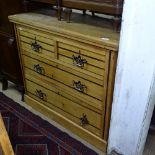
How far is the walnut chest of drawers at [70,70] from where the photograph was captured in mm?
1283

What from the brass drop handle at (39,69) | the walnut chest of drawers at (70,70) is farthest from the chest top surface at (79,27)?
the brass drop handle at (39,69)

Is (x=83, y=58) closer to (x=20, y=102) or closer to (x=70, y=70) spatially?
(x=70, y=70)

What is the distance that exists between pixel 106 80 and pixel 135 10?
0.43 meters

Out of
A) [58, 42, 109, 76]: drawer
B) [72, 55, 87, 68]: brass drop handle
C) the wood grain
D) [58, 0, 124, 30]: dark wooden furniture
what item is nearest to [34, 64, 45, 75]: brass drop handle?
[58, 42, 109, 76]: drawer

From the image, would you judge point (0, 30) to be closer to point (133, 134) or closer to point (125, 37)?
point (125, 37)

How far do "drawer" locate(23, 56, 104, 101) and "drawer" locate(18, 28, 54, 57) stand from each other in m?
0.09

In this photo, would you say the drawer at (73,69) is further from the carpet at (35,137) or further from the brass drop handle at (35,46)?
the carpet at (35,137)

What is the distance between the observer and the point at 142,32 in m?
1.07

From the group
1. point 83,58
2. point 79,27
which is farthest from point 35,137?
point 79,27

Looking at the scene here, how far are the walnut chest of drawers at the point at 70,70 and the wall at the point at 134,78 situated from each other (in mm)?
55

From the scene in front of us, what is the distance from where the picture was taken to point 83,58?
1.36m

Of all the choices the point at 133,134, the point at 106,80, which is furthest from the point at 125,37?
the point at 133,134

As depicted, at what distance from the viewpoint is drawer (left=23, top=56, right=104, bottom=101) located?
139 cm

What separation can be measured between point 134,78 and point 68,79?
1.66 ft
